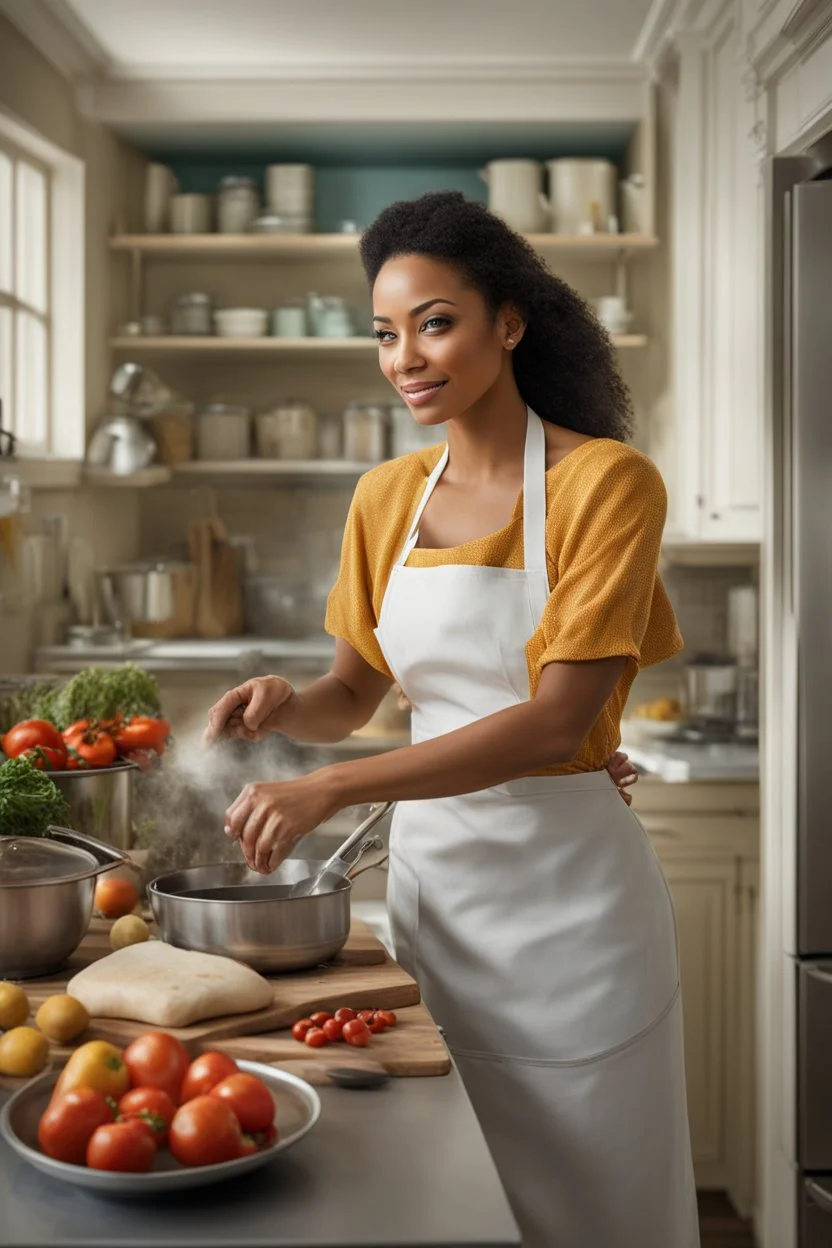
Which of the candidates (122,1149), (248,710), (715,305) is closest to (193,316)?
(715,305)

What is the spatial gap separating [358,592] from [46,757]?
46 centimetres

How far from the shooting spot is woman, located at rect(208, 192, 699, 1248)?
1.51 metres

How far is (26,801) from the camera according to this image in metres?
1.54

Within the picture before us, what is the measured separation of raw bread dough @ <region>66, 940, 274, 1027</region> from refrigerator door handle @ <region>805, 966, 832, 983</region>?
62.6 inches

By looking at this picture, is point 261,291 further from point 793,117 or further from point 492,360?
point 492,360

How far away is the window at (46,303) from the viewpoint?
3746mm

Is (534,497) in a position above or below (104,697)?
above

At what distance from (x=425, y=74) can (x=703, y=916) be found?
244cm

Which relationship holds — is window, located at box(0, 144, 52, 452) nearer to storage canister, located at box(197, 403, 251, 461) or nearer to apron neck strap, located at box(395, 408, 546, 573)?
storage canister, located at box(197, 403, 251, 461)

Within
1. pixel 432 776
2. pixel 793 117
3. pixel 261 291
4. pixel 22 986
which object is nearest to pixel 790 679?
pixel 793 117

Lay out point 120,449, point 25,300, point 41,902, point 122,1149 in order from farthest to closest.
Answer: point 120,449 → point 25,300 → point 41,902 → point 122,1149

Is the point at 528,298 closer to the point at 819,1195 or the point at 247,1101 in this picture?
the point at 247,1101

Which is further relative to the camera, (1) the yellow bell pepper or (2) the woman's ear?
(2) the woman's ear

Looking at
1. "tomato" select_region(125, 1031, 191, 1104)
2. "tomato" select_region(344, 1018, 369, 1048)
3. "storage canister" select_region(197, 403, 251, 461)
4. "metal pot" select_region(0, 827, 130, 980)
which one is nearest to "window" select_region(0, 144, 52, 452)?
"storage canister" select_region(197, 403, 251, 461)
